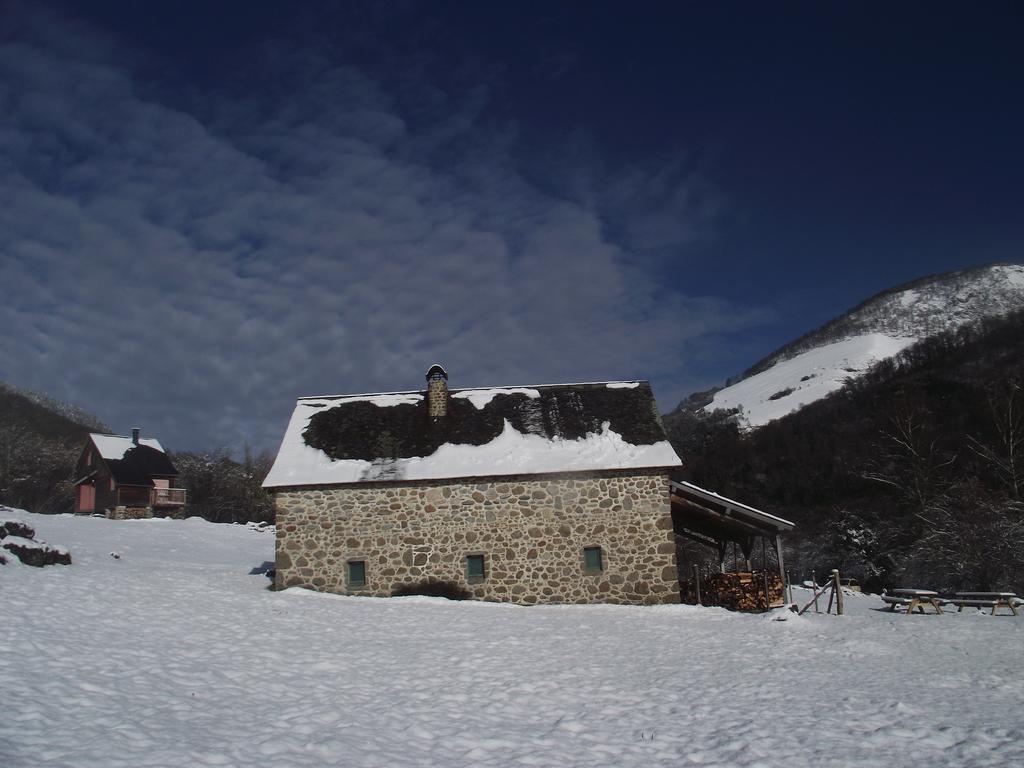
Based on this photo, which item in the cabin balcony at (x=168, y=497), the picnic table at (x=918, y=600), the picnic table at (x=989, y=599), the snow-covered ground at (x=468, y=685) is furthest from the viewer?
the cabin balcony at (x=168, y=497)

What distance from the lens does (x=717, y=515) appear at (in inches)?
714

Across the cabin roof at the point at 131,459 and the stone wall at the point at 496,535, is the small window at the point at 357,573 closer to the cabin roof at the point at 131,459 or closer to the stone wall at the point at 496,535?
the stone wall at the point at 496,535

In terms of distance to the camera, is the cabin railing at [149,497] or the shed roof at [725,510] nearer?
the shed roof at [725,510]

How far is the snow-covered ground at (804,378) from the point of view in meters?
82.8

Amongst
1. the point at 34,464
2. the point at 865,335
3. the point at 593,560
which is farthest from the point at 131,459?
the point at 865,335

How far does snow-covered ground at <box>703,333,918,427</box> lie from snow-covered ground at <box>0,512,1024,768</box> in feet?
212

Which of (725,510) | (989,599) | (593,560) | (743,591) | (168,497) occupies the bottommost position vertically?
(989,599)

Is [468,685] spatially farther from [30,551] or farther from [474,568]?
[30,551]

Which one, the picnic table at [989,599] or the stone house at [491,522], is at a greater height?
the stone house at [491,522]

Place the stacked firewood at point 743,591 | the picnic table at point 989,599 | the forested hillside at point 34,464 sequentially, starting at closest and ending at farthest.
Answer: the picnic table at point 989,599 → the stacked firewood at point 743,591 → the forested hillside at point 34,464

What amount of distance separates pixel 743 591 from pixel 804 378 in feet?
285

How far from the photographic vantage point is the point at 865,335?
402 ft

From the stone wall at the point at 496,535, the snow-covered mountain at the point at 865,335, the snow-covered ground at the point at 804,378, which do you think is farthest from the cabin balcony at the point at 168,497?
the snow-covered mountain at the point at 865,335

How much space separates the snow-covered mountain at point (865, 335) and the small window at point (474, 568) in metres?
63.4
